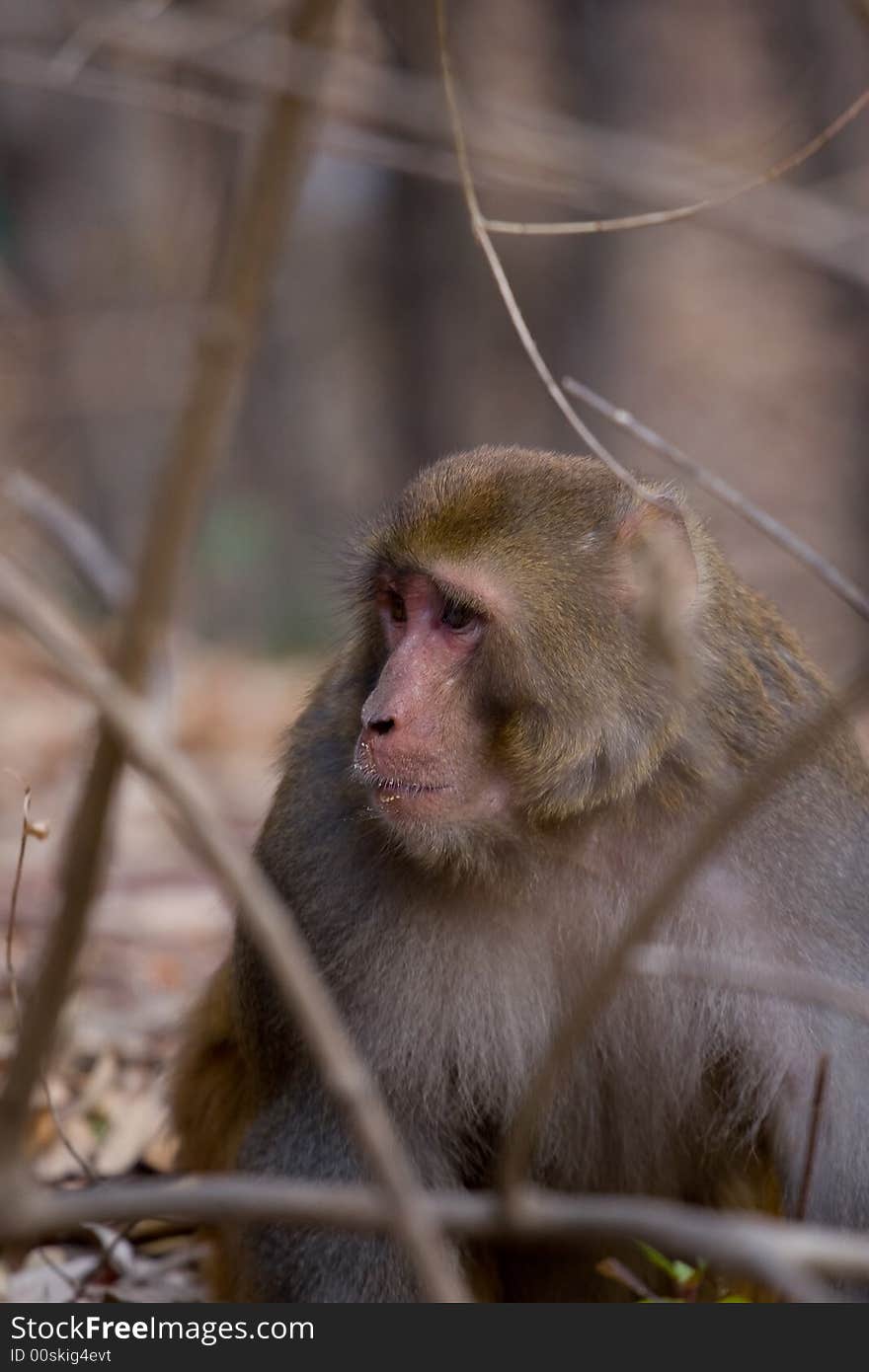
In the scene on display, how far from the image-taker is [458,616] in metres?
3.82

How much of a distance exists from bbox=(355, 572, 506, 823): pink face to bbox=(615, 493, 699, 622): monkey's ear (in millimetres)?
334

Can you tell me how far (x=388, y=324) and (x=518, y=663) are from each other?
10.7 metres

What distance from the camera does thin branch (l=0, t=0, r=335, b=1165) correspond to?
1.65 meters

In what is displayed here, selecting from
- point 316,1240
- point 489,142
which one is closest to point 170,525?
point 316,1240

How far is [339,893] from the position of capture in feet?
13.1

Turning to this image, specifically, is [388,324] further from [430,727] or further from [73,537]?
[430,727]

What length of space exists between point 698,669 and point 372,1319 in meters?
1.52

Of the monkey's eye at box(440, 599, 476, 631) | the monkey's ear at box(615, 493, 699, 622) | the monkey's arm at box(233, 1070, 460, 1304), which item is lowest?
the monkey's arm at box(233, 1070, 460, 1304)

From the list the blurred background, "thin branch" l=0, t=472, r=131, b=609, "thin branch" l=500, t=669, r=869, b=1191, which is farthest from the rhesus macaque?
the blurred background

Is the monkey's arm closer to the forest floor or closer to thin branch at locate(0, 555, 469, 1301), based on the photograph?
the forest floor

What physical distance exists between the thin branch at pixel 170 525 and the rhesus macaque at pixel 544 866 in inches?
74.4

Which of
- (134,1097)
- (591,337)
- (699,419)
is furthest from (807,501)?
(134,1097)

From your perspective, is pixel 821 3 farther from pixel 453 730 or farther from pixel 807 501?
pixel 453 730

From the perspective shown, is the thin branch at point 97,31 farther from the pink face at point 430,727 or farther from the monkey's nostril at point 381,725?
the monkey's nostril at point 381,725
